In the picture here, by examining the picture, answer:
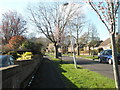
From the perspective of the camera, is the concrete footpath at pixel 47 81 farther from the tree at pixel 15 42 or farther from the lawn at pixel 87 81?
the tree at pixel 15 42

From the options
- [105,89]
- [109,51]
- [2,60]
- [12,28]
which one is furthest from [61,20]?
[105,89]

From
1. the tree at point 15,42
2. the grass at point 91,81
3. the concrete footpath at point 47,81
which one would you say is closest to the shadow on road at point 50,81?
the concrete footpath at point 47,81

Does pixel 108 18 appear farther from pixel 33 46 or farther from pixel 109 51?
pixel 33 46

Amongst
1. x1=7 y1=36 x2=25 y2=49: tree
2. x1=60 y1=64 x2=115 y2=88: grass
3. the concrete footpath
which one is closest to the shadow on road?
the concrete footpath

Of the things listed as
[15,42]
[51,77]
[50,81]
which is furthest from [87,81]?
[15,42]

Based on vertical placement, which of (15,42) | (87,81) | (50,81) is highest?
(15,42)

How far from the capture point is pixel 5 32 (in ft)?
137

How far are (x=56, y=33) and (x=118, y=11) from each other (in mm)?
33131

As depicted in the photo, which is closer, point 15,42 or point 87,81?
point 87,81

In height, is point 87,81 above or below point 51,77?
above

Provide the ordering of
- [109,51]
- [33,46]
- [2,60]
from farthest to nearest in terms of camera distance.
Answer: [33,46] < [109,51] < [2,60]

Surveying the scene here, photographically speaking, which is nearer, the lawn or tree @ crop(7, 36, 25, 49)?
the lawn

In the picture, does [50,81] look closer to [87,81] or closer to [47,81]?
[47,81]

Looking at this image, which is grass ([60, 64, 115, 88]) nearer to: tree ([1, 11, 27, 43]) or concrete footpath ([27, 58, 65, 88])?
concrete footpath ([27, 58, 65, 88])
